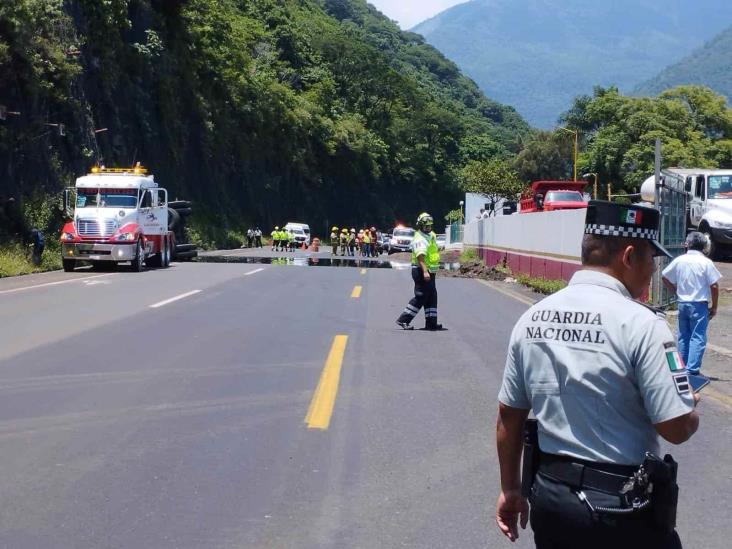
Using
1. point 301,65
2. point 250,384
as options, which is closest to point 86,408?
point 250,384

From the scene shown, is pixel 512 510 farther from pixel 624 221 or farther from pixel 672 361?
pixel 624 221

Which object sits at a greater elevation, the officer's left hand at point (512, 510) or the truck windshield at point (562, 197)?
the truck windshield at point (562, 197)

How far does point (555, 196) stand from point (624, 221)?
28.8m

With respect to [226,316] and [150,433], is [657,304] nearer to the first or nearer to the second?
[226,316]

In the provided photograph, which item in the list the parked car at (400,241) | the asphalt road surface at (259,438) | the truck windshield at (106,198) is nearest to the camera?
the asphalt road surface at (259,438)

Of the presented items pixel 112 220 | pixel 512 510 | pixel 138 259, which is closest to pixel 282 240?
pixel 138 259

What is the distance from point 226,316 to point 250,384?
21.1ft

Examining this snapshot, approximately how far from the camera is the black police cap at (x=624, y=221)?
3.27 meters

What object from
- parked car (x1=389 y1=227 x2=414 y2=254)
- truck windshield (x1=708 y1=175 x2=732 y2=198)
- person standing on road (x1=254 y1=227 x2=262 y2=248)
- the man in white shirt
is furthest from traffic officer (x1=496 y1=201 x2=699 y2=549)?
person standing on road (x1=254 y1=227 x2=262 y2=248)

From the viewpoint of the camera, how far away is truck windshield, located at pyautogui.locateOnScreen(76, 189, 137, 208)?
2989 cm

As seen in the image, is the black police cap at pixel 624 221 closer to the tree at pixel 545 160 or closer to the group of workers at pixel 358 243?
the group of workers at pixel 358 243

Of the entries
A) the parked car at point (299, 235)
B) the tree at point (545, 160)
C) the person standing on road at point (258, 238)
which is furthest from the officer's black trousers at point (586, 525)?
the tree at point (545, 160)

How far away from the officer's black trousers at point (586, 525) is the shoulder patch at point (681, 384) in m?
0.40

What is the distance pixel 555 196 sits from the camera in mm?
31438
